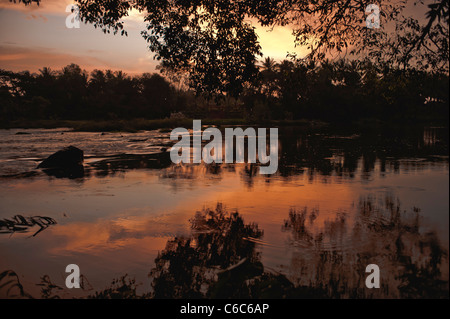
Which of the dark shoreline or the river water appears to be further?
the dark shoreline

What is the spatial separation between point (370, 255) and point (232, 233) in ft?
10.0

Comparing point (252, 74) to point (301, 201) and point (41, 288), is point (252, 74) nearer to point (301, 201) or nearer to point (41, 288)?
point (301, 201)

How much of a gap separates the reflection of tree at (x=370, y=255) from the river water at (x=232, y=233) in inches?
0.9

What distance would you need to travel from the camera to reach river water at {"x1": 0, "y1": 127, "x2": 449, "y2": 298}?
5551 mm

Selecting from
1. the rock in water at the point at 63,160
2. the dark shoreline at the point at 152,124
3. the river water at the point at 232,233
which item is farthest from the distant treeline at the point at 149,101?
the river water at the point at 232,233

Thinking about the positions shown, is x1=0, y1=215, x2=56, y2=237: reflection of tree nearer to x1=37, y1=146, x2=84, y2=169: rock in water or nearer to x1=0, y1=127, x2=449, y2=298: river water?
x1=0, y1=127, x2=449, y2=298: river water

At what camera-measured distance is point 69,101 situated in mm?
77125

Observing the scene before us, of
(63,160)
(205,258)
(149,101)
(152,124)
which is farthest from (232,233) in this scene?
(149,101)

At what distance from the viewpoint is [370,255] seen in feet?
22.0

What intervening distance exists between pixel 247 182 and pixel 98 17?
8.67m

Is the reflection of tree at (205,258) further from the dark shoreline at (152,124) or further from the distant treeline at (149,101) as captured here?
the distant treeline at (149,101)

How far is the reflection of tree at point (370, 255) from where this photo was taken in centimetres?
519

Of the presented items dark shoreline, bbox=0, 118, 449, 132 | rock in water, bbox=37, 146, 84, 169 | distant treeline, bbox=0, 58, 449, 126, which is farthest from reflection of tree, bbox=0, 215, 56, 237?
distant treeline, bbox=0, 58, 449, 126

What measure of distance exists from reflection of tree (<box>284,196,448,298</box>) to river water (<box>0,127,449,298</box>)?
24 millimetres
